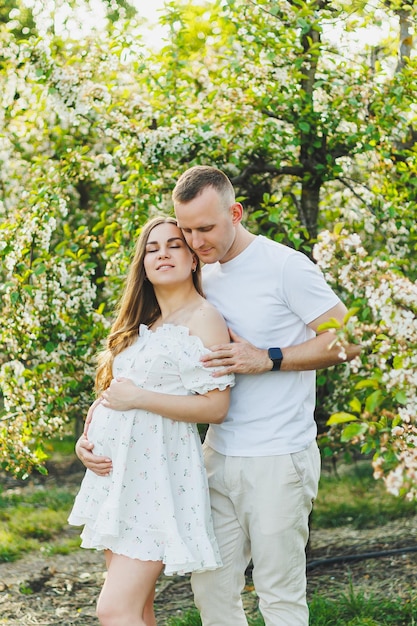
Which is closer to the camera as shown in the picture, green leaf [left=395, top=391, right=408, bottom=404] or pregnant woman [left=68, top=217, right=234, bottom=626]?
green leaf [left=395, top=391, right=408, bottom=404]

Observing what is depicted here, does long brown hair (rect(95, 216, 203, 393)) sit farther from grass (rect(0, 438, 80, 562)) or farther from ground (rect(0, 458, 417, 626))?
grass (rect(0, 438, 80, 562))

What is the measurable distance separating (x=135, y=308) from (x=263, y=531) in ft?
3.18

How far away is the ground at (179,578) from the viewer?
15.1 feet

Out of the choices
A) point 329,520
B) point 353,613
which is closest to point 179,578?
point 353,613

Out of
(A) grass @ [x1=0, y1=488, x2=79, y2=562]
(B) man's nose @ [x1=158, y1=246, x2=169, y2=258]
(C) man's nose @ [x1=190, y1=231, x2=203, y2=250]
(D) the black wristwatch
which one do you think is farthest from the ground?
(C) man's nose @ [x1=190, y1=231, x2=203, y2=250]

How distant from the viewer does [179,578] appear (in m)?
5.14

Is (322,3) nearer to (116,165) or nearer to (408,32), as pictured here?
(408,32)

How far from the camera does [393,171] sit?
183 inches

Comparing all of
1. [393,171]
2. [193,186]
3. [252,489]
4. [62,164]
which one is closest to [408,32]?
[393,171]

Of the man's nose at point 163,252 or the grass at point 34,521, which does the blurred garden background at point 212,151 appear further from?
the grass at point 34,521

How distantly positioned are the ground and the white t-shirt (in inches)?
68.3

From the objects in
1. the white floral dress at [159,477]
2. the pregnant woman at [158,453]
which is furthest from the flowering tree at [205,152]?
A: the white floral dress at [159,477]

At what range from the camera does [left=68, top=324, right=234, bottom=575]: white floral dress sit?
298 cm

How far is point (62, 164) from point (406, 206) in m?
1.91
